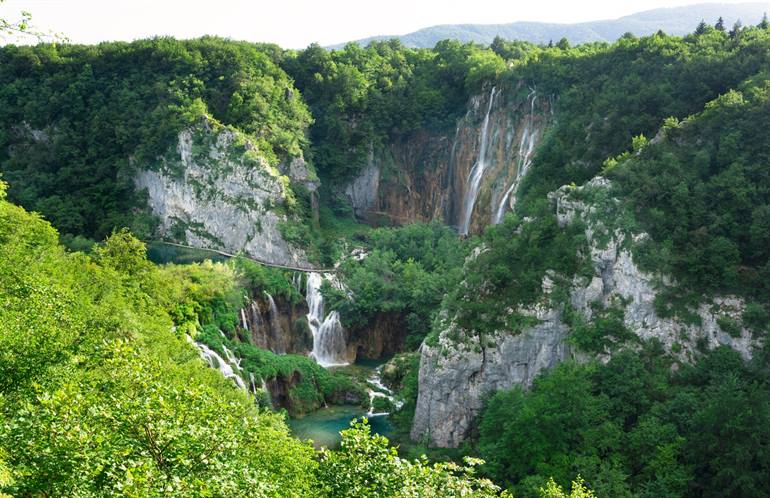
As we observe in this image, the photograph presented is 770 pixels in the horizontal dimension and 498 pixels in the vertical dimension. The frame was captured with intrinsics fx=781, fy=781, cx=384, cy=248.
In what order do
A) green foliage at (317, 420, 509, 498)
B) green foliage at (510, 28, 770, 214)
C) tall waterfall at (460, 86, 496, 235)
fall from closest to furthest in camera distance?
green foliage at (317, 420, 509, 498) < green foliage at (510, 28, 770, 214) < tall waterfall at (460, 86, 496, 235)

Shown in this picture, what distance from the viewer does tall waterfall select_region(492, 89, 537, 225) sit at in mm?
55188

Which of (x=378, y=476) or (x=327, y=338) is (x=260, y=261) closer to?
(x=327, y=338)

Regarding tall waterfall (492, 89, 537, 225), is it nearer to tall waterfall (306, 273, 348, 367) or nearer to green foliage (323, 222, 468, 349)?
green foliage (323, 222, 468, 349)

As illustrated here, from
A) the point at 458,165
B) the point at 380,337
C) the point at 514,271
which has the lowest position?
the point at 380,337

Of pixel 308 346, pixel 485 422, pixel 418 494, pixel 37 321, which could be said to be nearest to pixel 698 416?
pixel 485 422

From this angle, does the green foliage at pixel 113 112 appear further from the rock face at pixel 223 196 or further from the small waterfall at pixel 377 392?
the small waterfall at pixel 377 392

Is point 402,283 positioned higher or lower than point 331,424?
higher

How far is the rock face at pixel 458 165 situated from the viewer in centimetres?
5759

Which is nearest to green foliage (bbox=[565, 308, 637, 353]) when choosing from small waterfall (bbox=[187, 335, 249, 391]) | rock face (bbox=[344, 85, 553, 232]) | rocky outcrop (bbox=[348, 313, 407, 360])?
small waterfall (bbox=[187, 335, 249, 391])

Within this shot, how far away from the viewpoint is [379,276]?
175 feet

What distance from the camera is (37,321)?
2009cm

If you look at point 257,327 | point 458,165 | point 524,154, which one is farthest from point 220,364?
point 458,165

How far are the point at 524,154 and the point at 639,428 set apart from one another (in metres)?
→ 31.5

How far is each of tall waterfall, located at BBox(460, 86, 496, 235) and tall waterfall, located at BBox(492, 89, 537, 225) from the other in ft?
13.2
